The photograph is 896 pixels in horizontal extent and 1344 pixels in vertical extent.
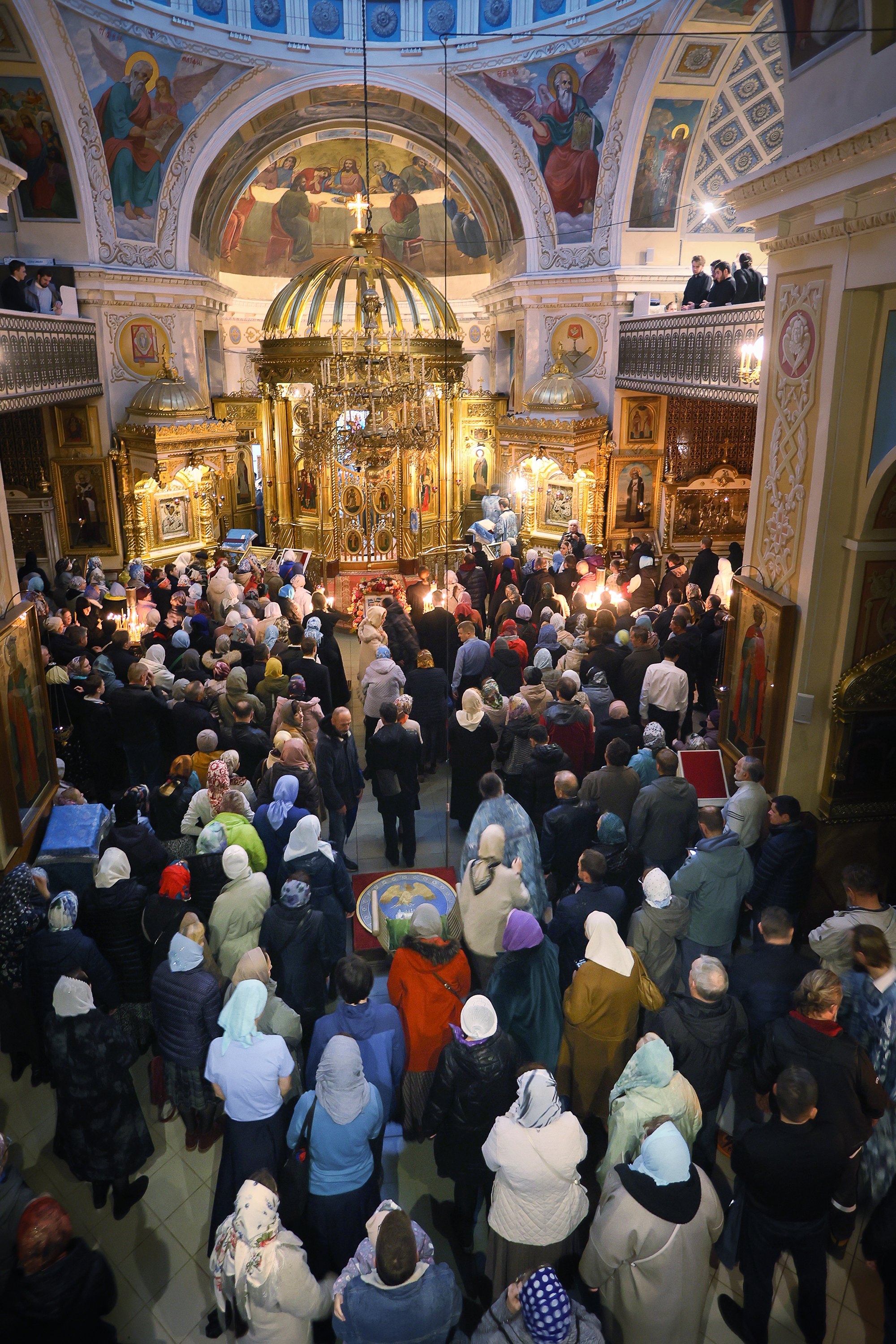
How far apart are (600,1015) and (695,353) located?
33.9 feet

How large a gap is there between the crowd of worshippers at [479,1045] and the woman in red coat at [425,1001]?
0.04 feet

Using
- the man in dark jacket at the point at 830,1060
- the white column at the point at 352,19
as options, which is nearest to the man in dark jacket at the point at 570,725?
the man in dark jacket at the point at 830,1060

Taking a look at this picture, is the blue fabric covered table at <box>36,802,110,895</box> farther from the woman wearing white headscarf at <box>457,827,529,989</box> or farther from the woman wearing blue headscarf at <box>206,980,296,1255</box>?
the woman wearing white headscarf at <box>457,827,529,989</box>

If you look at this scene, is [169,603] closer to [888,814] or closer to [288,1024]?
[288,1024]

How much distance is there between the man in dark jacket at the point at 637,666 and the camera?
26.4ft

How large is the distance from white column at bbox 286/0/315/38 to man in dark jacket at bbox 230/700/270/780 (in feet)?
47.3

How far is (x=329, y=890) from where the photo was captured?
5.10 metres

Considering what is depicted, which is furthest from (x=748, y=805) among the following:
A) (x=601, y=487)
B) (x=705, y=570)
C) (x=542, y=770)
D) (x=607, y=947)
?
(x=601, y=487)

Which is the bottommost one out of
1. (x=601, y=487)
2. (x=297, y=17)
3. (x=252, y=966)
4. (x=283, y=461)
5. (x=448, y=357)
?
(x=252, y=966)

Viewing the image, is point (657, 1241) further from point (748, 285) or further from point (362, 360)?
point (362, 360)

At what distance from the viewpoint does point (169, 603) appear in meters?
10.3

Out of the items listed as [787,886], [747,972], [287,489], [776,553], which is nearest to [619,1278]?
[747,972]

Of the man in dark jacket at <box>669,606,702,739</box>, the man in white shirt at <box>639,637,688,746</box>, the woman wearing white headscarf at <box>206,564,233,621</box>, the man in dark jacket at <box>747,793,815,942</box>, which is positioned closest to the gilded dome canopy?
the woman wearing white headscarf at <box>206,564,233,621</box>

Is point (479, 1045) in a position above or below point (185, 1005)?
above
